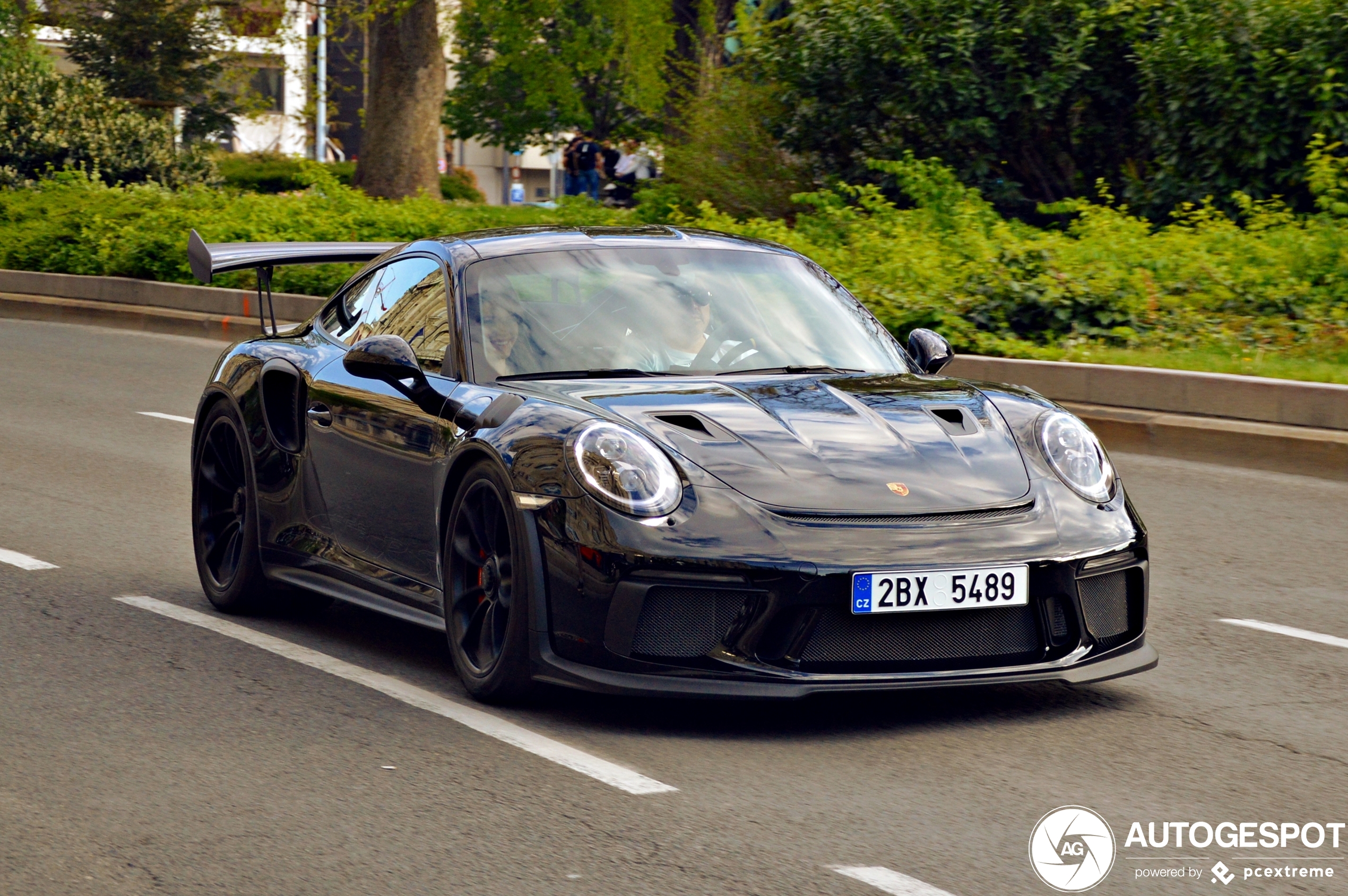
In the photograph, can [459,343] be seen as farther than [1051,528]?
Yes

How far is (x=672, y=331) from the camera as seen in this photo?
611 cm

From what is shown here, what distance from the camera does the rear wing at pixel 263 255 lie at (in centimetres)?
721

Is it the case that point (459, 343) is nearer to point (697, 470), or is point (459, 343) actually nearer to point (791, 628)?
point (697, 470)

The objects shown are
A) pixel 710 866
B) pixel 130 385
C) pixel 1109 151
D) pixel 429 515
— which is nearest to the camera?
pixel 710 866

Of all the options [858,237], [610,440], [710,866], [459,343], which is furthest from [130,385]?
[710,866]

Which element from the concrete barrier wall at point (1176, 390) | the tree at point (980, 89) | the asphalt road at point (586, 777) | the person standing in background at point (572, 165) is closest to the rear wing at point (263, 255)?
the asphalt road at point (586, 777)

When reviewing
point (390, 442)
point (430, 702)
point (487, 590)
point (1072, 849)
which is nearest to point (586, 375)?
point (390, 442)

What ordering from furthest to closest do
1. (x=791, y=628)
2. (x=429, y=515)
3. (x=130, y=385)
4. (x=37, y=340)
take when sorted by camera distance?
(x=37, y=340) → (x=130, y=385) → (x=429, y=515) → (x=791, y=628)

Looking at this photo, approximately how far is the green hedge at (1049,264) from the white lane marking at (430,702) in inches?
227

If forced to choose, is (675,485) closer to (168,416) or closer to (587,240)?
(587,240)

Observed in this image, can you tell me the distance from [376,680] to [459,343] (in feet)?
3.50

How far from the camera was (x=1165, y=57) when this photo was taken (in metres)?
19.5

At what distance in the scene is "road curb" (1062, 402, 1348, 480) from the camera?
1083 centimetres

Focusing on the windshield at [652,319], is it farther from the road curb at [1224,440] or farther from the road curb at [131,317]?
the road curb at [131,317]
